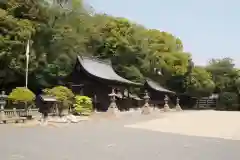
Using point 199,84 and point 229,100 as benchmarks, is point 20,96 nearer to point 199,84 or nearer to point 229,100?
point 199,84

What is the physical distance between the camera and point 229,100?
1893 inches

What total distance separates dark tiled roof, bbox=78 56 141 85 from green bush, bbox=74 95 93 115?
16.0 feet

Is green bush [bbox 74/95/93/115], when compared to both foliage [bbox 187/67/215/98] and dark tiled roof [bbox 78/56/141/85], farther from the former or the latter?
foliage [bbox 187/67/215/98]

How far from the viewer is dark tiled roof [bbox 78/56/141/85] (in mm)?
29094

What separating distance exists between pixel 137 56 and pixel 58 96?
19769 millimetres

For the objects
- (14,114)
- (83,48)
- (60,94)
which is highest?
(83,48)

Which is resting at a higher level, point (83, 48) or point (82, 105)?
point (83, 48)

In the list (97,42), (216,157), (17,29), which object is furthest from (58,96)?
(97,42)

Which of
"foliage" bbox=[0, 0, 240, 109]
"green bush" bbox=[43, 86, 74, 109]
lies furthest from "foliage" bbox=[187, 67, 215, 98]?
"green bush" bbox=[43, 86, 74, 109]

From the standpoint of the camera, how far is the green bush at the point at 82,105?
2366 centimetres

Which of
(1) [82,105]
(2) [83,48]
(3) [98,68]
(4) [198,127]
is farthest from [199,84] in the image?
(4) [198,127]

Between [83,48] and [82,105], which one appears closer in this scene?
[82,105]

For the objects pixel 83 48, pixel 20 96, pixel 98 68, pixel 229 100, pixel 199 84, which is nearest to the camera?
pixel 20 96

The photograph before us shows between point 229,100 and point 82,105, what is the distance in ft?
100
